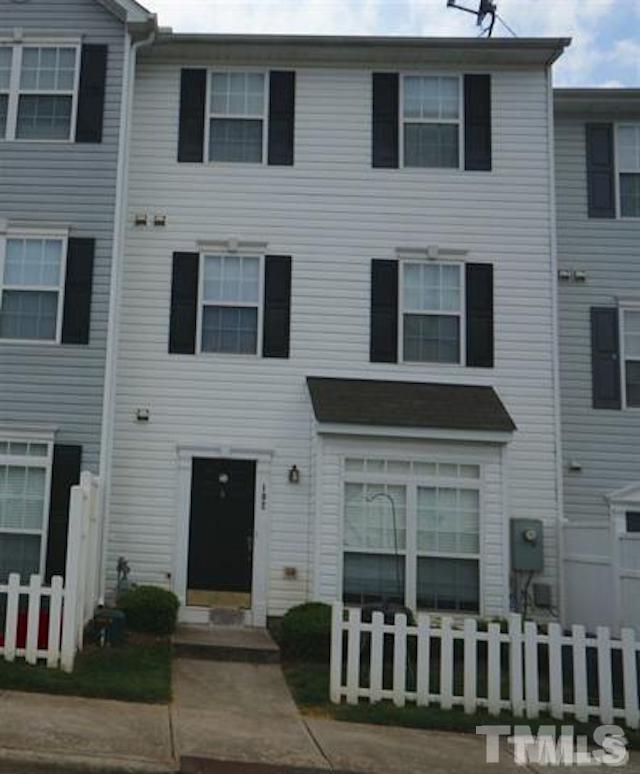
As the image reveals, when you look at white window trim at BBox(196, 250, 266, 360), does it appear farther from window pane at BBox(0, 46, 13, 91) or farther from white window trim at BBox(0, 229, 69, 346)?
window pane at BBox(0, 46, 13, 91)

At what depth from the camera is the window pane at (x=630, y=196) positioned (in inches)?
469

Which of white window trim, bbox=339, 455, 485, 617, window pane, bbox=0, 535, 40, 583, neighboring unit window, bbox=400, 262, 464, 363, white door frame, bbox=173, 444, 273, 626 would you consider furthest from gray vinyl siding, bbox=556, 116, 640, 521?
window pane, bbox=0, 535, 40, 583

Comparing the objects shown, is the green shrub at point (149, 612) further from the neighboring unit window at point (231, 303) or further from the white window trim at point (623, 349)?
the white window trim at point (623, 349)

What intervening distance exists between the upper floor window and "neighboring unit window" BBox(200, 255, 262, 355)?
2.79 meters

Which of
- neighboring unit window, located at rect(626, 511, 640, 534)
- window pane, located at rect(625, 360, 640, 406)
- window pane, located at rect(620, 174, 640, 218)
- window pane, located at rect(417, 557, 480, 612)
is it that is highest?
window pane, located at rect(620, 174, 640, 218)

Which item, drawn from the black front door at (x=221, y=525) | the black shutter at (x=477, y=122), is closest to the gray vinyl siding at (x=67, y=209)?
the black front door at (x=221, y=525)

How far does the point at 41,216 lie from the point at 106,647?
19.1 feet

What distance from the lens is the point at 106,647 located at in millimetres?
8812

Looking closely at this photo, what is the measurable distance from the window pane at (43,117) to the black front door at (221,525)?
16.6ft

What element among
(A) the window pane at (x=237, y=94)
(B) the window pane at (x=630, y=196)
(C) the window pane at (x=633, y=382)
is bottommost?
(C) the window pane at (x=633, y=382)

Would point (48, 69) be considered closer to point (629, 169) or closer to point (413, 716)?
point (629, 169)

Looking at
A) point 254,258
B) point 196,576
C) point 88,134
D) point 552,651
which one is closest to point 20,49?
point 88,134

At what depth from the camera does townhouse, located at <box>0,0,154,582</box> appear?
1040 centimetres

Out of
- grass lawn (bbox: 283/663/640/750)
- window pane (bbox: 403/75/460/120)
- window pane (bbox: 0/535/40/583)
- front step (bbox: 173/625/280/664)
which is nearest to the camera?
grass lawn (bbox: 283/663/640/750)
